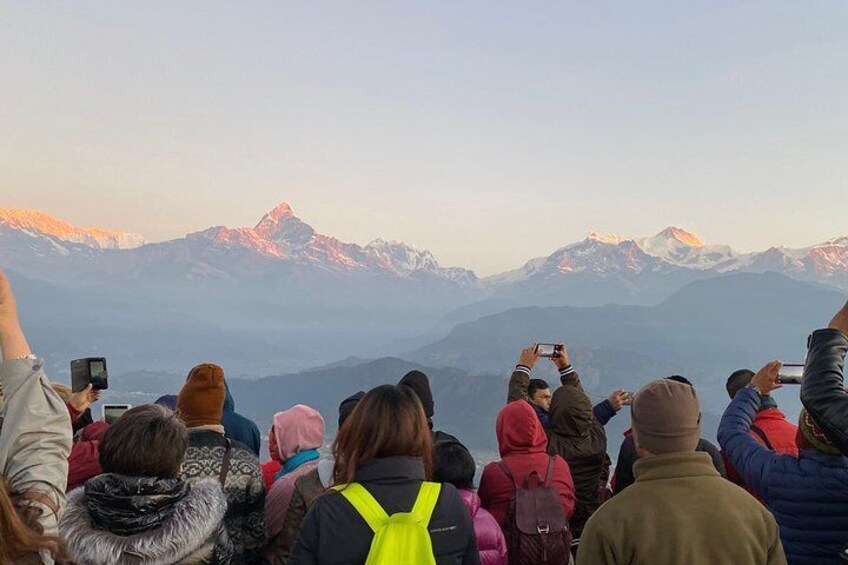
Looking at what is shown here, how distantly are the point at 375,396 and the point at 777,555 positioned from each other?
2030mm

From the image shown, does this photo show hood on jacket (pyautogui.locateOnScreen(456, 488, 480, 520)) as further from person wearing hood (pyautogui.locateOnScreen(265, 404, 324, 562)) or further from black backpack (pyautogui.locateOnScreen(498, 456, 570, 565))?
person wearing hood (pyautogui.locateOnScreen(265, 404, 324, 562))

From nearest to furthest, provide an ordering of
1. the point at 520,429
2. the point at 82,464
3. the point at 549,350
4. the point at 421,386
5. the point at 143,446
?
the point at 143,446 < the point at 82,464 < the point at 520,429 < the point at 421,386 < the point at 549,350

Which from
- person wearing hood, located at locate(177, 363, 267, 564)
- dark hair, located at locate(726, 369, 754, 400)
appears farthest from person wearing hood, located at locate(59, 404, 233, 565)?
dark hair, located at locate(726, 369, 754, 400)

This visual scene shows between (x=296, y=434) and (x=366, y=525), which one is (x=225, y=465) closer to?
(x=296, y=434)

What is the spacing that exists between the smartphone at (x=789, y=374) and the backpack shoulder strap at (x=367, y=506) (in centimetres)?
328

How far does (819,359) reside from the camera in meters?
2.95

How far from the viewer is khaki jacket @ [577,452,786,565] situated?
2615 mm

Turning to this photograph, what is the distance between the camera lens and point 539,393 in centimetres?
710

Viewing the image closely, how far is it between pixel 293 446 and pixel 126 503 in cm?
204

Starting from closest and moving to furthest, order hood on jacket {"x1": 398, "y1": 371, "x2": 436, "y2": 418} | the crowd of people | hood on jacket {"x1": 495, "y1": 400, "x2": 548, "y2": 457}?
the crowd of people, hood on jacket {"x1": 495, "y1": 400, "x2": 548, "y2": 457}, hood on jacket {"x1": 398, "y1": 371, "x2": 436, "y2": 418}

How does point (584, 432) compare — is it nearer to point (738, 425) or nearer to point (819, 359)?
point (738, 425)

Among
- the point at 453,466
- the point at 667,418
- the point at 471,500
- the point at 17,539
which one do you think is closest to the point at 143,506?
the point at 17,539

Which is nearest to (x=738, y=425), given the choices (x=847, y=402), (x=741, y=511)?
(x=847, y=402)

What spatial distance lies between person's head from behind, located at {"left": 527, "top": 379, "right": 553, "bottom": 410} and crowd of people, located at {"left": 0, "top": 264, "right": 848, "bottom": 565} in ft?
8.59
